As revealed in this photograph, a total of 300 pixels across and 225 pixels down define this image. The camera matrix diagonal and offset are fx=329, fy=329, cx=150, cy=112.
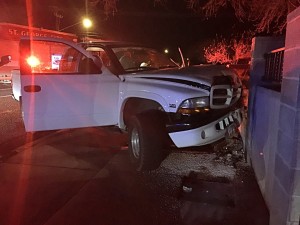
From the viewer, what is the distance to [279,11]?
39.8ft

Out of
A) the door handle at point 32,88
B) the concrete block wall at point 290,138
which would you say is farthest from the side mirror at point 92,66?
the concrete block wall at point 290,138

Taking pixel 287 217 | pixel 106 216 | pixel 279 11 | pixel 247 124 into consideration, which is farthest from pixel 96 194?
pixel 279 11

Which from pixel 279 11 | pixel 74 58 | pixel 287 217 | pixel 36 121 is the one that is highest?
pixel 279 11

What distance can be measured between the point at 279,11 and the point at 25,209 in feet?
37.5

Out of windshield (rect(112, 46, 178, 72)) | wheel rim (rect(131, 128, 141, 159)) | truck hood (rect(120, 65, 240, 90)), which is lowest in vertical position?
wheel rim (rect(131, 128, 141, 159))

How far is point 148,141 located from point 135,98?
80 cm

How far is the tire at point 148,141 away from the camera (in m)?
4.83

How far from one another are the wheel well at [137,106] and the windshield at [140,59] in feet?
1.99

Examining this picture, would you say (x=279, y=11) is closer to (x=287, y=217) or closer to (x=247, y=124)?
(x=247, y=124)

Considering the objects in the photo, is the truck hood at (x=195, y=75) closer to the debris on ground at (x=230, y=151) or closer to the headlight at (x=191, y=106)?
the headlight at (x=191, y=106)

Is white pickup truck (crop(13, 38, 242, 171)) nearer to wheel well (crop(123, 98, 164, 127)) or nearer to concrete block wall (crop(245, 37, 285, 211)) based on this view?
wheel well (crop(123, 98, 164, 127))

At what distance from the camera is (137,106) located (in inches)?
212

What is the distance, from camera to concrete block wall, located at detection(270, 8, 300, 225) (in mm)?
2756

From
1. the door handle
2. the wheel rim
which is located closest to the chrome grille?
the wheel rim
